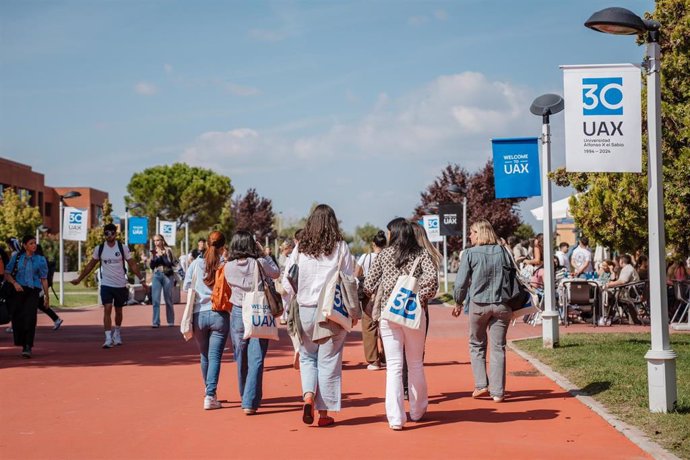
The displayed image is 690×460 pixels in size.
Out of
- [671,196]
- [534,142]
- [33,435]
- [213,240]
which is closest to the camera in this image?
[33,435]

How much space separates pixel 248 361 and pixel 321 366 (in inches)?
38.7

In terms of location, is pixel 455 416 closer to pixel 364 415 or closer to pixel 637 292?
pixel 364 415

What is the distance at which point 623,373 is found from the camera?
34.9ft

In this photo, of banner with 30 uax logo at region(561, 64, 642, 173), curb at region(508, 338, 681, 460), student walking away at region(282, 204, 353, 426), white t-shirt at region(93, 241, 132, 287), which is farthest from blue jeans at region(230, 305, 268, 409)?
white t-shirt at region(93, 241, 132, 287)

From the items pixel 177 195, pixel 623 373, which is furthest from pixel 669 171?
pixel 177 195

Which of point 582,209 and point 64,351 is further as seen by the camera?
point 582,209

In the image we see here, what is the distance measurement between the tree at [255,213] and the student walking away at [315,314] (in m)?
90.3

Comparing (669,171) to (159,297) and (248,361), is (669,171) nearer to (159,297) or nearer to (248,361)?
(248,361)

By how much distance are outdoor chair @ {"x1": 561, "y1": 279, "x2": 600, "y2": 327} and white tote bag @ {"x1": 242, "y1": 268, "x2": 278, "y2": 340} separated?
11.4m

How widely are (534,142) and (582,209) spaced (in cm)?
544

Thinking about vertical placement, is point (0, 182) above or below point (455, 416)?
above

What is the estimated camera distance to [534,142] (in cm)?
1455

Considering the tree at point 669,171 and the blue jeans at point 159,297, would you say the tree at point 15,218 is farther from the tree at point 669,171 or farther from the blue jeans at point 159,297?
the tree at point 669,171

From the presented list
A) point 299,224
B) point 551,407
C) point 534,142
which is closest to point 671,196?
point 534,142
